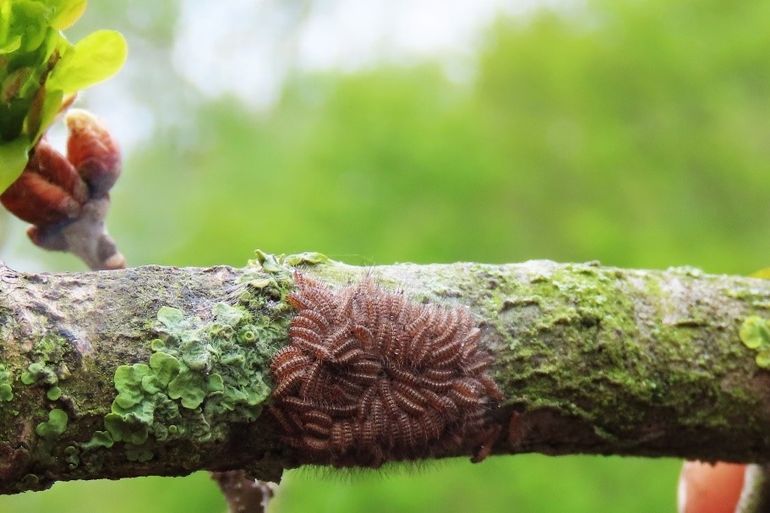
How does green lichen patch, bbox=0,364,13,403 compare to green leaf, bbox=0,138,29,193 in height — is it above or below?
below

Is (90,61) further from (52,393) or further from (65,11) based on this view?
(52,393)

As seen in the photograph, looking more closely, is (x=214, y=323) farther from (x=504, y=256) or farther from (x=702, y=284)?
(x=504, y=256)

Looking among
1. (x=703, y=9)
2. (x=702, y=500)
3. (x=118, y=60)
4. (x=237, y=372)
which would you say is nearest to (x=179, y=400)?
(x=237, y=372)

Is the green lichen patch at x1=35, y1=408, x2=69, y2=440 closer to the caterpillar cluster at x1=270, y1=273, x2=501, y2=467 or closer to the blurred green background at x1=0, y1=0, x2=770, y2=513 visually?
the caterpillar cluster at x1=270, y1=273, x2=501, y2=467

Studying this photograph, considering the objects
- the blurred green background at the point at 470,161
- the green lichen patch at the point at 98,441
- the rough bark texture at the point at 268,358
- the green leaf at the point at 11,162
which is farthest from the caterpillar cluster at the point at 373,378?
the blurred green background at the point at 470,161

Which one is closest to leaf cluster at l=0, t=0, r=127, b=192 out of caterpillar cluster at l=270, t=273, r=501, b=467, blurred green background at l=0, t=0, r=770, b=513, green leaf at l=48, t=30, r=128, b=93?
green leaf at l=48, t=30, r=128, b=93

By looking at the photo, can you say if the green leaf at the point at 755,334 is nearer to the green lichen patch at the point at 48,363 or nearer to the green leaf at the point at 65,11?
the green lichen patch at the point at 48,363

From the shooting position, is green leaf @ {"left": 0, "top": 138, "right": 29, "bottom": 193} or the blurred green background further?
the blurred green background
